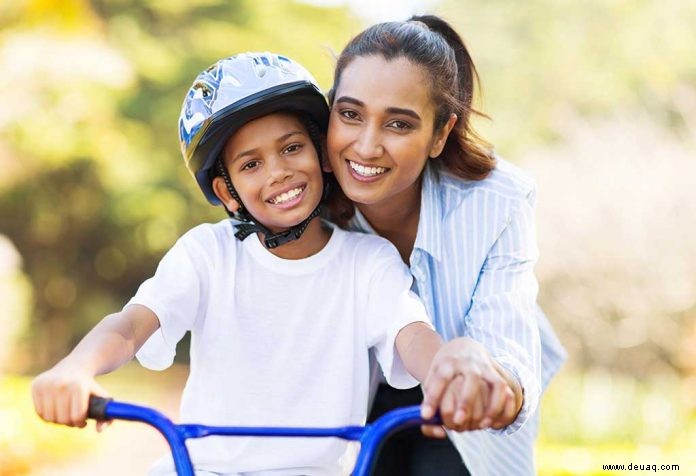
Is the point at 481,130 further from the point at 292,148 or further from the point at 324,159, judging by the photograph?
the point at 292,148

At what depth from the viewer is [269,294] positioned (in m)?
2.94

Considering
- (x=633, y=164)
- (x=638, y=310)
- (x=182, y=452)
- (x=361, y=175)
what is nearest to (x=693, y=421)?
(x=638, y=310)

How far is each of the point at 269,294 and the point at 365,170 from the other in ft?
1.54

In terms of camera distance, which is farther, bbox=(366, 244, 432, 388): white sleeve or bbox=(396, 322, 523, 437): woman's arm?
bbox=(366, 244, 432, 388): white sleeve

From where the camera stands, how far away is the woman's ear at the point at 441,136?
10.5ft

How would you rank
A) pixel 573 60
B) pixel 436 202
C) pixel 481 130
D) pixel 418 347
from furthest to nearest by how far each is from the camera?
pixel 573 60, pixel 481 130, pixel 436 202, pixel 418 347

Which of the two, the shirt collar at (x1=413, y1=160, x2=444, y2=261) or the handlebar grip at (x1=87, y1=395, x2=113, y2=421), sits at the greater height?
the shirt collar at (x1=413, y1=160, x2=444, y2=261)

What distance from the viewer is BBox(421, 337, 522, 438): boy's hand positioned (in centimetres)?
212

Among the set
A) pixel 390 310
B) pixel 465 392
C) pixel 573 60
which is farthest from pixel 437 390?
pixel 573 60

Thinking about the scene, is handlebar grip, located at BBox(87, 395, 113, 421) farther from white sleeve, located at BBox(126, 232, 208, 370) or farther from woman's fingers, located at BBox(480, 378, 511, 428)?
woman's fingers, located at BBox(480, 378, 511, 428)

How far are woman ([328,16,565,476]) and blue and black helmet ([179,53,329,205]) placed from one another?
0.14 m

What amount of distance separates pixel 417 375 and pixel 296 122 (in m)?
0.88

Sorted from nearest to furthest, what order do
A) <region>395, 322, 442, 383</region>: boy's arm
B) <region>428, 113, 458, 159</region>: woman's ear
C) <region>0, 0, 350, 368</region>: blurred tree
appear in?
<region>395, 322, 442, 383</region>: boy's arm < <region>428, 113, 458, 159</region>: woman's ear < <region>0, 0, 350, 368</region>: blurred tree

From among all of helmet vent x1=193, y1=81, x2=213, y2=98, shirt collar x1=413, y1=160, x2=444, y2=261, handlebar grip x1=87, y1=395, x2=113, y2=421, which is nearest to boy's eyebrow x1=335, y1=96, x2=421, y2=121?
shirt collar x1=413, y1=160, x2=444, y2=261
